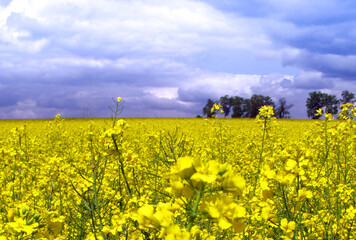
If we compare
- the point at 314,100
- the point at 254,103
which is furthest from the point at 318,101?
the point at 254,103

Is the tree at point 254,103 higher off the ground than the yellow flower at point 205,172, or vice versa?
the tree at point 254,103

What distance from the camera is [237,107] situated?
247 feet

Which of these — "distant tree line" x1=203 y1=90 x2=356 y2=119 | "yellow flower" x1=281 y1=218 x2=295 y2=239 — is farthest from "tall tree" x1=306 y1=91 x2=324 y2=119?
"yellow flower" x1=281 y1=218 x2=295 y2=239

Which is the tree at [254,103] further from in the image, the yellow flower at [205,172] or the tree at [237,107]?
the yellow flower at [205,172]

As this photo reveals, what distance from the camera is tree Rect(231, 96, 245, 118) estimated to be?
74.2 metres

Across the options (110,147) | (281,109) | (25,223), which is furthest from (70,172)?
(281,109)

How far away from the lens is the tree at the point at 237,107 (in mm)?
74250

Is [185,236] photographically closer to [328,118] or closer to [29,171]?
[328,118]

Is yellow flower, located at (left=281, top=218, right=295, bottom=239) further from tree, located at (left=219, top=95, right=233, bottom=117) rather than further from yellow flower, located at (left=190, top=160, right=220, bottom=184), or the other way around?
tree, located at (left=219, top=95, right=233, bottom=117)

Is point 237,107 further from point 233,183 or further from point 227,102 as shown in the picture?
point 233,183

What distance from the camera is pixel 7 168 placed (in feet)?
17.3

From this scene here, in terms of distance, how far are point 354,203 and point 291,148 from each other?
2.11 m

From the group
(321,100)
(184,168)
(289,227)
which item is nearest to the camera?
(184,168)

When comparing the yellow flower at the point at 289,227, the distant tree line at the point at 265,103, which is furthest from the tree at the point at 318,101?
the yellow flower at the point at 289,227
